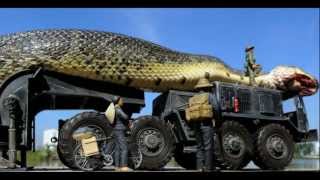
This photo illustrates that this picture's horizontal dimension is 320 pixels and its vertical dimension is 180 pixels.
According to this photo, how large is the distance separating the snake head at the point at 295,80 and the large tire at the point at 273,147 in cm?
143

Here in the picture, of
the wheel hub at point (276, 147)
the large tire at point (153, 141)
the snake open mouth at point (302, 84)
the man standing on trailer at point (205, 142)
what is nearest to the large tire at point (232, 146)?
the wheel hub at point (276, 147)

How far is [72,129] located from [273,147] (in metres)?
4.34

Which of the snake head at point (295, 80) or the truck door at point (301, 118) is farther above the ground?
the snake head at point (295, 80)

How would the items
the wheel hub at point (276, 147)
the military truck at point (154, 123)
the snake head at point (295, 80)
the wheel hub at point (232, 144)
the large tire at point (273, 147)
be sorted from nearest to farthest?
the military truck at point (154, 123), the wheel hub at point (232, 144), the large tire at point (273, 147), the wheel hub at point (276, 147), the snake head at point (295, 80)

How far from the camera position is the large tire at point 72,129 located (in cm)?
1161

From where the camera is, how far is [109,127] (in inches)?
466

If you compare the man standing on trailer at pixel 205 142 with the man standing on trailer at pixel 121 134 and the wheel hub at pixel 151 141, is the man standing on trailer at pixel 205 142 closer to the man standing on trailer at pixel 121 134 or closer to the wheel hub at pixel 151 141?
the man standing on trailer at pixel 121 134

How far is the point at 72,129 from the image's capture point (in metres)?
11.7

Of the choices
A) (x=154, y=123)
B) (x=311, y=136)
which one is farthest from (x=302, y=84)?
(x=154, y=123)

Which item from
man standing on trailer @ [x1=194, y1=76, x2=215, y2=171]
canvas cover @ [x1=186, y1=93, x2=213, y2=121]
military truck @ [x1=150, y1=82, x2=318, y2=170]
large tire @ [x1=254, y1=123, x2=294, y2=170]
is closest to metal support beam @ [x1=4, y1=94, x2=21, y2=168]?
military truck @ [x1=150, y1=82, x2=318, y2=170]

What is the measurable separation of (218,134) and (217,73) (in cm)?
216
